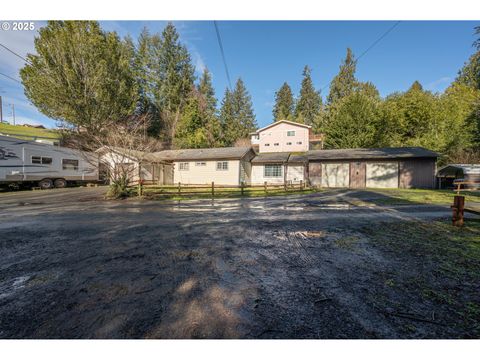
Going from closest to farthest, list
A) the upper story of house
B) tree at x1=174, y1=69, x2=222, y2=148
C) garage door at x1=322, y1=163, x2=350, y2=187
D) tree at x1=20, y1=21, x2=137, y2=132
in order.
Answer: garage door at x1=322, y1=163, x2=350, y2=187
tree at x1=20, y1=21, x2=137, y2=132
tree at x1=174, y1=69, x2=222, y2=148
the upper story of house

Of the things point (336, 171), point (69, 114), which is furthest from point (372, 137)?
point (69, 114)

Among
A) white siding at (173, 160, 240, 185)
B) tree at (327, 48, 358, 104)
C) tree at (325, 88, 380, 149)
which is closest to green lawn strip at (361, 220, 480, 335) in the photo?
white siding at (173, 160, 240, 185)

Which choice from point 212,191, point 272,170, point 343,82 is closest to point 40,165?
point 212,191

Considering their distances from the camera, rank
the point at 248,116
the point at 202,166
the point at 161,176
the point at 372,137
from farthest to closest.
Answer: the point at 248,116 → the point at 372,137 → the point at 161,176 → the point at 202,166

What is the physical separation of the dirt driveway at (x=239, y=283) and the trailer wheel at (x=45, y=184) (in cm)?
1710

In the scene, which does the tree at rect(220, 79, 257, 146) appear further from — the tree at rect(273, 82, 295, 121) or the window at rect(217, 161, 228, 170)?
the window at rect(217, 161, 228, 170)

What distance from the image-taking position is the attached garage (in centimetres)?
1916

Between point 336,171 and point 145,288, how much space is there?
22.3m

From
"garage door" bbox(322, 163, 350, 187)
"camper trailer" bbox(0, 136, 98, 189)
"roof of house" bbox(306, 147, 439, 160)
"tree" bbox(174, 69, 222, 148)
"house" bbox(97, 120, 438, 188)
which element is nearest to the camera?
"camper trailer" bbox(0, 136, 98, 189)

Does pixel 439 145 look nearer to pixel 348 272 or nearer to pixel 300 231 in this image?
pixel 300 231

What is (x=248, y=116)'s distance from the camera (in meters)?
56.6

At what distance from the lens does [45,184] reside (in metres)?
18.9

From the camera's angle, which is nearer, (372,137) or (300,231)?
(300,231)

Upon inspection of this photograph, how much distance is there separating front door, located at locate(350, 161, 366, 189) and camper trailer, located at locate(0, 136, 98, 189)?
23.1 meters
